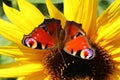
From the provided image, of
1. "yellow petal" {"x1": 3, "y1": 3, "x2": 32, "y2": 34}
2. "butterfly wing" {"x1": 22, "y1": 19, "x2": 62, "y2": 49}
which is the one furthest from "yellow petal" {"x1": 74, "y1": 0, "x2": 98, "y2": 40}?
"yellow petal" {"x1": 3, "y1": 3, "x2": 32, "y2": 34}

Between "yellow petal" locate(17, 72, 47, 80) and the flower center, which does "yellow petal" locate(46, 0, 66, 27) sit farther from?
"yellow petal" locate(17, 72, 47, 80)

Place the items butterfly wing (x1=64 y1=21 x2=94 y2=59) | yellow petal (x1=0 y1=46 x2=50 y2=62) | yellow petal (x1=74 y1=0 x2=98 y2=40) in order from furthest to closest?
yellow petal (x1=0 y1=46 x2=50 y2=62) → yellow petal (x1=74 y1=0 x2=98 y2=40) → butterfly wing (x1=64 y1=21 x2=94 y2=59)

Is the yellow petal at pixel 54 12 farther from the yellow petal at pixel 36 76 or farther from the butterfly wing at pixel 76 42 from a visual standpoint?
the yellow petal at pixel 36 76

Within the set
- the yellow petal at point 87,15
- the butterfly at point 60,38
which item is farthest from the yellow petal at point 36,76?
the yellow petal at point 87,15

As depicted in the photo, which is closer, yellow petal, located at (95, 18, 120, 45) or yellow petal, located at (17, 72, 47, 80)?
yellow petal, located at (95, 18, 120, 45)

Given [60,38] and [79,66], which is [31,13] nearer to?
[60,38]

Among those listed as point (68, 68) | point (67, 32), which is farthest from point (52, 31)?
point (68, 68)
